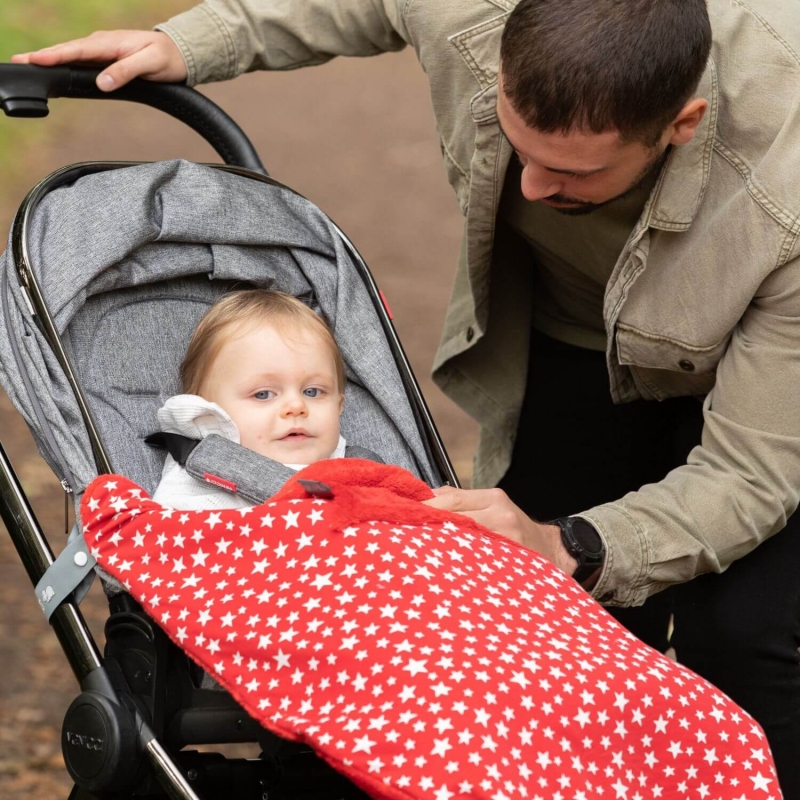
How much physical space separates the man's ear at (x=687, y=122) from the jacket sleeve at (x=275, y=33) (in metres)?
0.75

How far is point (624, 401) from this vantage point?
8.90 ft

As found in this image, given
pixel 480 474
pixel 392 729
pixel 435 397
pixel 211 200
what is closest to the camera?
pixel 392 729

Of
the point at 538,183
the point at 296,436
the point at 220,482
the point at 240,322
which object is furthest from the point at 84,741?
the point at 538,183

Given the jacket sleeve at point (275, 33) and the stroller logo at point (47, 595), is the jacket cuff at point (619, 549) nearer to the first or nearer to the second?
the stroller logo at point (47, 595)

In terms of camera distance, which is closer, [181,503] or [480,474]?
[181,503]

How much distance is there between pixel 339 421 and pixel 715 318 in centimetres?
78

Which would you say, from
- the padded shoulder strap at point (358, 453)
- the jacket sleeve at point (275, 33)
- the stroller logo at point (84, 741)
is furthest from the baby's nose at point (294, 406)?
the jacket sleeve at point (275, 33)

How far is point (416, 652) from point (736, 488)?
915mm

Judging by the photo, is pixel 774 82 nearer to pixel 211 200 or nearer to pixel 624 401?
pixel 624 401

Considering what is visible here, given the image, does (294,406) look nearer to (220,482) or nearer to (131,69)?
(220,482)

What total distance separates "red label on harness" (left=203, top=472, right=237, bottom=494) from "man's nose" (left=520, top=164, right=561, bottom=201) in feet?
2.44


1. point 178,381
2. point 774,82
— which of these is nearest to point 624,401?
point 774,82

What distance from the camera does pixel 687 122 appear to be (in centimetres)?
214

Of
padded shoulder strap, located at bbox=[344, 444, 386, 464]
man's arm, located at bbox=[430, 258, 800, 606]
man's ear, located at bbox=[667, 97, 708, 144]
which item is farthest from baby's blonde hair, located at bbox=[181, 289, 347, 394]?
man's ear, located at bbox=[667, 97, 708, 144]
